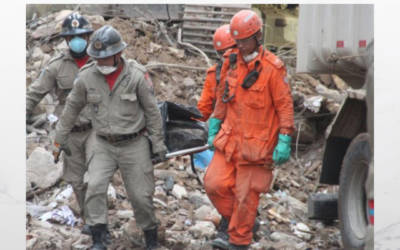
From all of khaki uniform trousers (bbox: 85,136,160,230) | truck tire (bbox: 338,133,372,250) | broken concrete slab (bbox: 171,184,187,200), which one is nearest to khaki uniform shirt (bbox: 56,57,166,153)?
khaki uniform trousers (bbox: 85,136,160,230)

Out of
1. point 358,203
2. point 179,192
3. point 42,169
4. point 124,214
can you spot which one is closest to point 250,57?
point 358,203

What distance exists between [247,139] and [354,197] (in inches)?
38.5

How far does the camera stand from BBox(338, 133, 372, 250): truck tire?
301 inches

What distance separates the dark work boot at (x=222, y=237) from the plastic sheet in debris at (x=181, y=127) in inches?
27.9

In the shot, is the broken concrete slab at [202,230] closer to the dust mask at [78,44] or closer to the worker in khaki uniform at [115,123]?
the worker in khaki uniform at [115,123]

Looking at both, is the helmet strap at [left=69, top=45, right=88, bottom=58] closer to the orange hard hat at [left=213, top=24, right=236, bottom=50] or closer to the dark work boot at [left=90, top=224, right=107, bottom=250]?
the orange hard hat at [left=213, top=24, right=236, bottom=50]

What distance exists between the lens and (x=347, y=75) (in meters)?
7.71

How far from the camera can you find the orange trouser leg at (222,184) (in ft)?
25.0

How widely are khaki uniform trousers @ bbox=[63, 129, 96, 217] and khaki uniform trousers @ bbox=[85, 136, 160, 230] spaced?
0.53m

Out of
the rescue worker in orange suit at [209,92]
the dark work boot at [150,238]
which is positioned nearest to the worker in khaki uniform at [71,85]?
the dark work boot at [150,238]

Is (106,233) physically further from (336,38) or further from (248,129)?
(336,38)

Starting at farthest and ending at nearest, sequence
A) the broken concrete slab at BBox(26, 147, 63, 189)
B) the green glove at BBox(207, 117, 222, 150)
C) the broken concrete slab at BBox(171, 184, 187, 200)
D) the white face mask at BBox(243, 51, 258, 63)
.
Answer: the broken concrete slab at BBox(171, 184, 187, 200) < the broken concrete slab at BBox(26, 147, 63, 189) < the green glove at BBox(207, 117, 222, 150) < the white face mask at BBox(243, 51, 258, 63)
